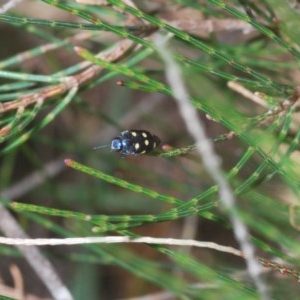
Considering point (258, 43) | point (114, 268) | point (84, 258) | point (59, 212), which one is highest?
point (258, 43)

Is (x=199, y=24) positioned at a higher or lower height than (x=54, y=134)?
higher

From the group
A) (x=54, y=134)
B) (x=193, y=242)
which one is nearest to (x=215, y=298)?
(x=193, y=242)

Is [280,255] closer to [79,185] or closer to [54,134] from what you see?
[79,185]

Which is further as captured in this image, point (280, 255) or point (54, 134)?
point (54, 134)

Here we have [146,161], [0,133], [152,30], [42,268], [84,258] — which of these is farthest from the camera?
[146,161]

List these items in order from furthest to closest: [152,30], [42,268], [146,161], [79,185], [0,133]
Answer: [146,161] < [79,185] < [42,268] < [152,30] < [0,133]

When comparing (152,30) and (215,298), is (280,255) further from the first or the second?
(152,30)
